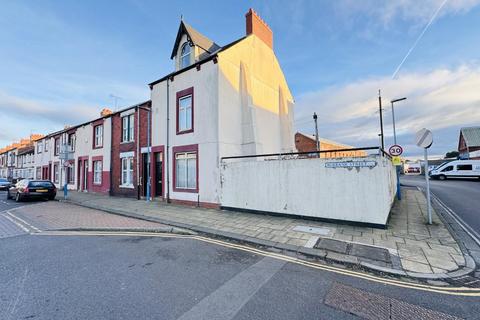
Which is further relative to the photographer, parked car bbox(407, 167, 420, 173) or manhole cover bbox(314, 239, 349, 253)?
parked car bbox(407, 167, 420, 173)

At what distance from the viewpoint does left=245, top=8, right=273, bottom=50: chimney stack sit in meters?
13.6

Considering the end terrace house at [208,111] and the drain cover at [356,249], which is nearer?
the drain cover at [356,249]

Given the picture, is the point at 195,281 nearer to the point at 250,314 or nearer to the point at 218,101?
the point at 250,314

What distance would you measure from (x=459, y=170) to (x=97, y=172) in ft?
130

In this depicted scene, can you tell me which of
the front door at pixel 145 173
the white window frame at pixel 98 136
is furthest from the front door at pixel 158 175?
the white window frame at pixel 98 136

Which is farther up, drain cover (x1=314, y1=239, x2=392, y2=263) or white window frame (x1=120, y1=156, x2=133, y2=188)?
white window frame (x1=120, y1=156, x2=133, y2=188)

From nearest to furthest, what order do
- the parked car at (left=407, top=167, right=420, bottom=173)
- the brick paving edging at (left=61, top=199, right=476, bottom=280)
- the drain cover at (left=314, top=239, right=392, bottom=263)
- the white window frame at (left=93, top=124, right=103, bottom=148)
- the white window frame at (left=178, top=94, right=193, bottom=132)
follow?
the brick paving edging at (left=61, top=199, right=476, bottom=280)
the drain cover at (left=314, top=239, right=392, bottom=263)
the white window frame at (left=178, top=94, right=193, bottom=132)
the white window frame at (left=93, top=124, right=103, bottom=148)
the parked car at (left=407, top=167, right=420, bottom=173)

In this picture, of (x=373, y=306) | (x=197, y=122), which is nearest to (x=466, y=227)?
(x=373, y=306)

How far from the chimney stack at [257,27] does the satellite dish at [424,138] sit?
34.3 feet

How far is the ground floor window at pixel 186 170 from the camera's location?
11836 mm

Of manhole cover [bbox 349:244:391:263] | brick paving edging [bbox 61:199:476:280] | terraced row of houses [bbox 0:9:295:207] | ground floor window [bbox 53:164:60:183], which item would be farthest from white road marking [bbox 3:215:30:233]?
ground floor window [bbox 53:164:60:183]

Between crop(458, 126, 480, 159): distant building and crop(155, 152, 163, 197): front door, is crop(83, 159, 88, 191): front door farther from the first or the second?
crop(458, 126, 480, 159): distant building

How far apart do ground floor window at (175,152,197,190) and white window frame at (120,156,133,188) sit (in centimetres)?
477

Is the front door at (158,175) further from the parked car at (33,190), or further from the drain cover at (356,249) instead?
the drain cover at (356,249)
